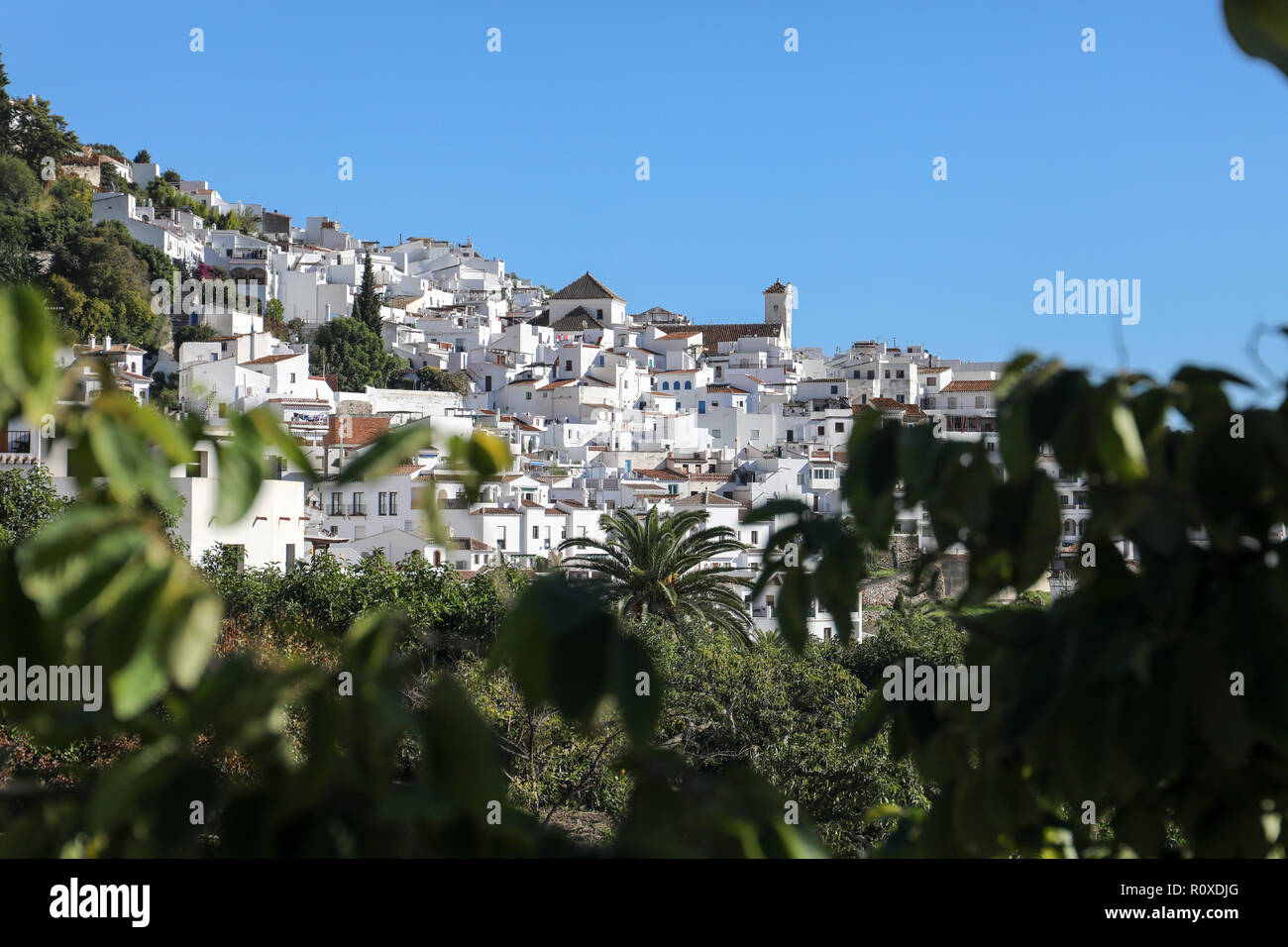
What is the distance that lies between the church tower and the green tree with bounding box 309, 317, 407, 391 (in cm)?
2853

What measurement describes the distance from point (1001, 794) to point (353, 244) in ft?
294

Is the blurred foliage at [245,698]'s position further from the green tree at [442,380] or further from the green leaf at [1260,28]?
the green tree at [442,380]

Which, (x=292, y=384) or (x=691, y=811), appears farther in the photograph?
(x=292, y=384)

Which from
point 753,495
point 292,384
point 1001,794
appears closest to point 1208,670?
point 1001,794

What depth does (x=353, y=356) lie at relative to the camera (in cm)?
5725

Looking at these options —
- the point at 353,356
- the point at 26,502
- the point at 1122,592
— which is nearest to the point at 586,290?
the point at 353,356

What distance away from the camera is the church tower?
259 ft

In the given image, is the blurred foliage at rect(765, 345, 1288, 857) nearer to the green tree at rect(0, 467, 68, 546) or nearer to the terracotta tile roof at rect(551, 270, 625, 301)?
the green tree at rect(0, 467, 68, 546)

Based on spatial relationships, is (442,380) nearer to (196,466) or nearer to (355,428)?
(355,428)

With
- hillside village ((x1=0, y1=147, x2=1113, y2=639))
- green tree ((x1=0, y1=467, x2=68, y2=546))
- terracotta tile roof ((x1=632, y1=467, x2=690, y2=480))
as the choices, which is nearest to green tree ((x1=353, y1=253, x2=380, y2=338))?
hillside village ((x1=0, y1=147, x2=1113, y2=639))

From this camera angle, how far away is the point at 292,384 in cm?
4369

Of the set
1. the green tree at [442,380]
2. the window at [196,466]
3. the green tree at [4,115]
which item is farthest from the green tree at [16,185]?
the window at [196,466]
